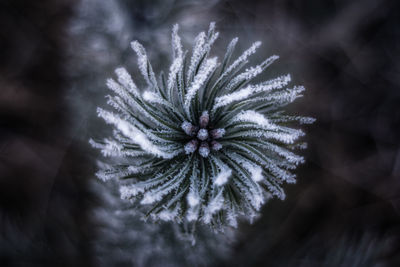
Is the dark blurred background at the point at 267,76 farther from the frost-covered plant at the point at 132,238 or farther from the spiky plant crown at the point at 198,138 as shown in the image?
the spiky plant crown at the point at 198,138

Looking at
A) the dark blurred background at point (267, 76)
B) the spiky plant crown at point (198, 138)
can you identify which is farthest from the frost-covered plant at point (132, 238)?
the spiky plant crown at point (198, 138)

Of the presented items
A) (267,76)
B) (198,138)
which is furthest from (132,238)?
(267,76)

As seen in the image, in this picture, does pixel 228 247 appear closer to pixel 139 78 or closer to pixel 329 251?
pixel 329 251

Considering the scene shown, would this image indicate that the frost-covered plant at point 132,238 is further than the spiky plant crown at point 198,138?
Yes

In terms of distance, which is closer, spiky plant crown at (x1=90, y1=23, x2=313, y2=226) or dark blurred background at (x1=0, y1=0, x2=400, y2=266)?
spiky plant crown at (x1=90, y1=23, x2=313, y2=226)

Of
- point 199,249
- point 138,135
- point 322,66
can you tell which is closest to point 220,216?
point 138,135

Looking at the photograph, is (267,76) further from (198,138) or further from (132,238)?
(132,238)

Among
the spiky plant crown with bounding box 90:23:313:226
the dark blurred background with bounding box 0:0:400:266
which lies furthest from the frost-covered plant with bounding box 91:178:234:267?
the spiky plant crown with bounding box 90:23:313:226

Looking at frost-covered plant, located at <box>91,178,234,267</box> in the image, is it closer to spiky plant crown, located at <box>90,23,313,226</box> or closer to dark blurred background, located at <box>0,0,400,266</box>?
dark blurred background, located at <box>0,0,400,266</box>
